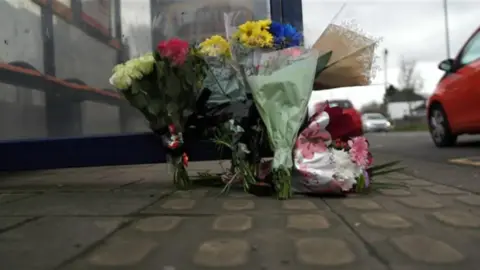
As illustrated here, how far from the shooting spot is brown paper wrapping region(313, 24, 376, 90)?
13.5ft

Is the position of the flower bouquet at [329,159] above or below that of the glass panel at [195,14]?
below

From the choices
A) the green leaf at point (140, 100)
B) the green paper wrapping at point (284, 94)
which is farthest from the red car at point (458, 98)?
the green leaf at point (140, 100)

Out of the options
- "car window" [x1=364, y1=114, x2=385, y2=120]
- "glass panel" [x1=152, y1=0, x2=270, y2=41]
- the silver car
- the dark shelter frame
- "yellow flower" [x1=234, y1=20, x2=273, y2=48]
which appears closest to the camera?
"yellow flower" [x1=234, y1=20, x2=273, y2=48]

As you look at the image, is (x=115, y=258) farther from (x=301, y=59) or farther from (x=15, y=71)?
(x=15, y=71)

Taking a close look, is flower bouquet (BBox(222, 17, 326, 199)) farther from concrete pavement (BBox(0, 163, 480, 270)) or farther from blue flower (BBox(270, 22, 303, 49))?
concrete pavement (BBox(0, 163, 480, 270))

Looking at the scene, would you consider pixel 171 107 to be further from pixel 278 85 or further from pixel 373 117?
pixel 373 117

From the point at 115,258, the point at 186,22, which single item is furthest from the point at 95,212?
the point at 186,22

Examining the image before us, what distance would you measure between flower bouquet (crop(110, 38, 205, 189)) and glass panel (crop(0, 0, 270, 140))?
481 mm

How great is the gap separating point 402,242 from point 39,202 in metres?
2.65

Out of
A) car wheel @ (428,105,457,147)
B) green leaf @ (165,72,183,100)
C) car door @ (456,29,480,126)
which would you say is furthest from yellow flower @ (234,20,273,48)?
car wheel @ (428,105,457,147)

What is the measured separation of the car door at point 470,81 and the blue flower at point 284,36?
4241mm

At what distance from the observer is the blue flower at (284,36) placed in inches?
164

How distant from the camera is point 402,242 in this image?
2.50m

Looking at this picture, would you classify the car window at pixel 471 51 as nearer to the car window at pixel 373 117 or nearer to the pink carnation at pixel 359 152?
the pink carnation at pixel 359 152
